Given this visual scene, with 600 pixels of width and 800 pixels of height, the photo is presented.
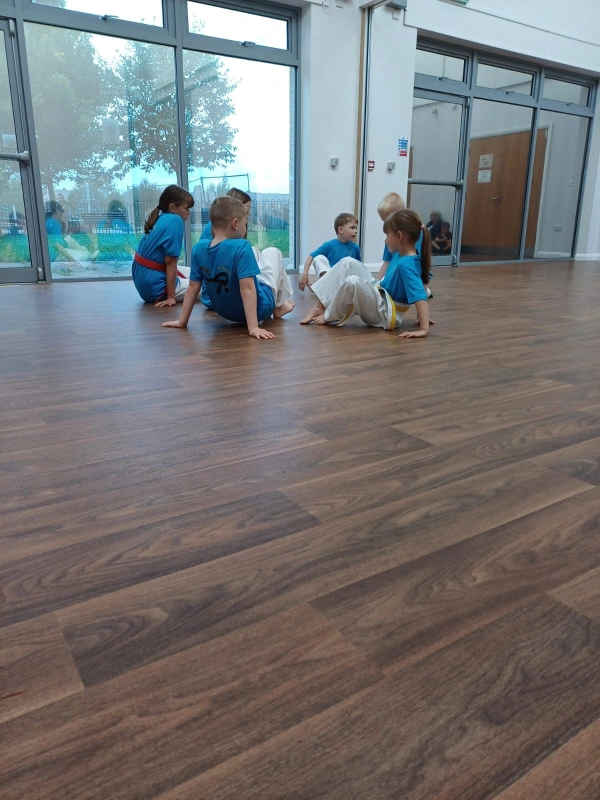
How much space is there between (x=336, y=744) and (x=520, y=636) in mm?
307

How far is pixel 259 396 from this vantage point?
188 centimetres

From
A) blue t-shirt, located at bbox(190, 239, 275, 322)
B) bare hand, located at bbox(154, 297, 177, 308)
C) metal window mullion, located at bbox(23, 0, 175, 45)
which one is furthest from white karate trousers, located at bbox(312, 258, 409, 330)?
metal window mullion, located at bbox(23, 0, 175, 45)

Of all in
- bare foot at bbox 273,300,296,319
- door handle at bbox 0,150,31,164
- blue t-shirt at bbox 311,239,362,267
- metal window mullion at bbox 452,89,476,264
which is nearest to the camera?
bare foot at bbox 273,300,296,319

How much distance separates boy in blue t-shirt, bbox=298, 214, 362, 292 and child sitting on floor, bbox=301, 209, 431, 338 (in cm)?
83

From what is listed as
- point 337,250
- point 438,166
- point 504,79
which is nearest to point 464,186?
point 438,166

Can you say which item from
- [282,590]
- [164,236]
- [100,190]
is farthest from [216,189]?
[282,590]

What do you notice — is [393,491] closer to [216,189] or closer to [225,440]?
[225,440]

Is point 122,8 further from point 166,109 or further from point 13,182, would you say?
point 13,182

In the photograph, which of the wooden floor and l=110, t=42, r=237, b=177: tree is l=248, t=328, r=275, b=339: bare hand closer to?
the wooden floor

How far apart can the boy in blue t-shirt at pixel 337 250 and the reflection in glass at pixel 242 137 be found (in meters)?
2.02

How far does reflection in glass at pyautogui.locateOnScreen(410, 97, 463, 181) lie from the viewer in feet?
22.8

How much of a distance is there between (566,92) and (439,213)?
2869 mm

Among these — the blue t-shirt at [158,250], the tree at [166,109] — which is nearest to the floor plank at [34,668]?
the blue t-shirt at [158,250]

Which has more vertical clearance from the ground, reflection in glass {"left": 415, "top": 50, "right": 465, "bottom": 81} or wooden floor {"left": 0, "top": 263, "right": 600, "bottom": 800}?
reflection in glass {"left": 415, "top": 50, "right": 465, "bottom": 81}
